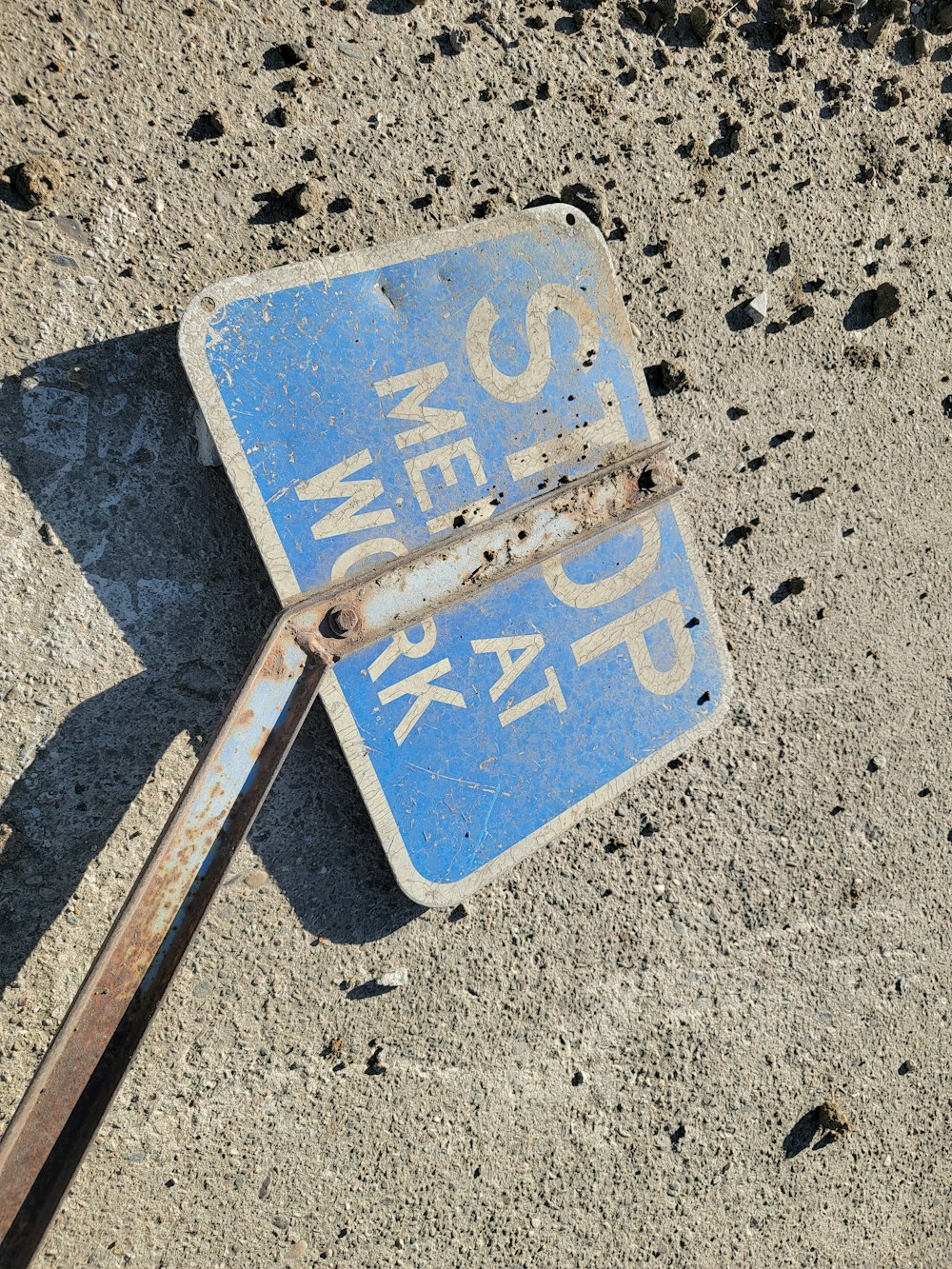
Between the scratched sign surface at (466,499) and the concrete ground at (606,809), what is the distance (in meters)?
0.20

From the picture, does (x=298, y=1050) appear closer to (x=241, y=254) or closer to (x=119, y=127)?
(x=241, y=254)

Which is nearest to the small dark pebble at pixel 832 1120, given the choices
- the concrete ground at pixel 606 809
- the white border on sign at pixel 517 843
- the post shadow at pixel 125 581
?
the concrete ground at pixel 606 809

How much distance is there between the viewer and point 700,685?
171cm

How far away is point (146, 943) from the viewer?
1230 mm

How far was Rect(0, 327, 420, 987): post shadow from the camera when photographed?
1.49 meters

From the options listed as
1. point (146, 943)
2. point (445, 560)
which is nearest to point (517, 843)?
point (445, 560)

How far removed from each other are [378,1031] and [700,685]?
92cm

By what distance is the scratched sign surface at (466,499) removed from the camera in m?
1.40

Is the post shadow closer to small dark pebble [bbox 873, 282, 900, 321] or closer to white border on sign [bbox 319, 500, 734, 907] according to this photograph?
white border on sign [bbox 319, 500, 734, 907]

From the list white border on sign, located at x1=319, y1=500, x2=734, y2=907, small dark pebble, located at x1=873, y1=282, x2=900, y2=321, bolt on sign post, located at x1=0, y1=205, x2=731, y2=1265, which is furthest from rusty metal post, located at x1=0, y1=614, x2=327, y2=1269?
small dark pebble, located at x1=873, y1=282, x2=900, y2=321

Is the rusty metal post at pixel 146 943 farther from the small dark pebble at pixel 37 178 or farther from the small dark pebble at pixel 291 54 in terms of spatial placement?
the small dark pebble at pixel 291 54

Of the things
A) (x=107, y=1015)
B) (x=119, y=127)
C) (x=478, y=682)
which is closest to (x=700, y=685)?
(x=478, y=682)

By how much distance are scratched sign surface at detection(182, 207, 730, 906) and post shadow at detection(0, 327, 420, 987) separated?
0.70ft

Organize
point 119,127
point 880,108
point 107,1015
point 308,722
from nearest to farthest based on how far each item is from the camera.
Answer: point 107,1015 < point 119,127 < point 308,722 < point 880,108
